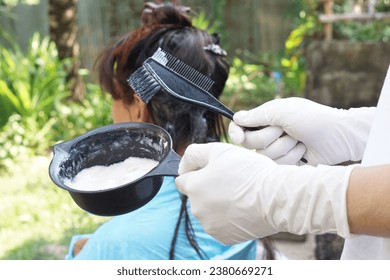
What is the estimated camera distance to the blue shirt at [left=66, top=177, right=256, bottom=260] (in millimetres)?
1689

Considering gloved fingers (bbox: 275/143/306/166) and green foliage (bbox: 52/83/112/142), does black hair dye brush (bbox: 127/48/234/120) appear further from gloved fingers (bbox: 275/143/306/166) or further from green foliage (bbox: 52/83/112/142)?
green foliage (bbox: 52/83/112/142)

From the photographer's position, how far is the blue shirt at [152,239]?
1.69 metres

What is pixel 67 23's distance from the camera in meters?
5.79

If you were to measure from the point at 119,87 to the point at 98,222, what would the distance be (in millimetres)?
1978

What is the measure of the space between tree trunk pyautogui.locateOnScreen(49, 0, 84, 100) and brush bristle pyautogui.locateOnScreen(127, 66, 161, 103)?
14.8 feet

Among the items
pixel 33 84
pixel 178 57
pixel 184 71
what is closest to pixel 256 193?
pixel 184 71

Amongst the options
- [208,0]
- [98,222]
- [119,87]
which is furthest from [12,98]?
[208,0]

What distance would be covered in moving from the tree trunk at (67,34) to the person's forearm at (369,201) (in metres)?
5.14

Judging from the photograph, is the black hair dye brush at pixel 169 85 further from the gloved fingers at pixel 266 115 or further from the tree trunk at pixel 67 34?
the tree trunk at pixel 67 34

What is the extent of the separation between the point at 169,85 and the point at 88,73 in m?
5.94

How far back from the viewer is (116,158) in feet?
4.70

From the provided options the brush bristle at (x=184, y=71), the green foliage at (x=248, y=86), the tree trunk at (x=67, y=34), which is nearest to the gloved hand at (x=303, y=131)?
the brush bristle at (x=184, y=71)

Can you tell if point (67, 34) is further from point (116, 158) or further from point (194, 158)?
point (194, 158)

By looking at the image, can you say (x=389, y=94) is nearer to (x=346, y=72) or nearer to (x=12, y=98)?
(x=346, y=72)
